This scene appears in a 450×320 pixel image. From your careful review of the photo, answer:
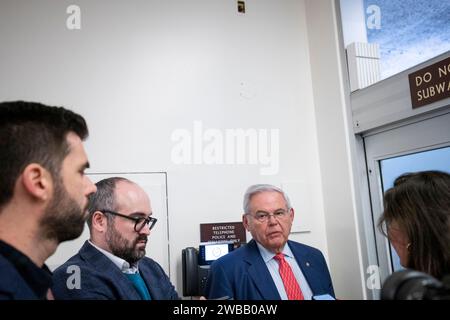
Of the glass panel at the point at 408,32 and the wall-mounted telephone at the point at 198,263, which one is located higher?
the glass panel at the point at 408,32

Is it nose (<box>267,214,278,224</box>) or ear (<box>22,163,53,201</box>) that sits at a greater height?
ear (<box>22,163,53,201</box>)

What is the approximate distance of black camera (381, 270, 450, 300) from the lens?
327 millimetres

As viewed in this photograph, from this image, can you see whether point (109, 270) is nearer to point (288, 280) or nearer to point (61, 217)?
point (61, 217)

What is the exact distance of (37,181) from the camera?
0.64 meters

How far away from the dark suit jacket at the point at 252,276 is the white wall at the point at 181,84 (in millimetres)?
775

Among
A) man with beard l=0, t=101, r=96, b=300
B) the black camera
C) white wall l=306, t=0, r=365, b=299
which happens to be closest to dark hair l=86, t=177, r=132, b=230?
man with beard l=0, t=101, r=96, b=300

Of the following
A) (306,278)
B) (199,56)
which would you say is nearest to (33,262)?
(306,278)

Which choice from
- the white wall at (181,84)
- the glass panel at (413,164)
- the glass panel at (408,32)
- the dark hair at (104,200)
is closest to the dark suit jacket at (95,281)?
the dark hair at (104,200)

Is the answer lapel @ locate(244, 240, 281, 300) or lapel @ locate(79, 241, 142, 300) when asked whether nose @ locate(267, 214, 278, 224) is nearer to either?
lapel @ locate(244, 240, 281, 300)

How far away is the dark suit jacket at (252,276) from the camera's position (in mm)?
1339

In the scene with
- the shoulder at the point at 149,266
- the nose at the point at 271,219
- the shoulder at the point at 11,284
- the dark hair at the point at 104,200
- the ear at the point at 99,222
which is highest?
the dark hair at the point at 104,200

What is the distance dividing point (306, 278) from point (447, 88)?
1119mm

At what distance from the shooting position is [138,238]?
121 centimetres

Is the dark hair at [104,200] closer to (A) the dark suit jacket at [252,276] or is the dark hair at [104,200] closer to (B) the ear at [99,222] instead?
(B) the ear at [99,222]
